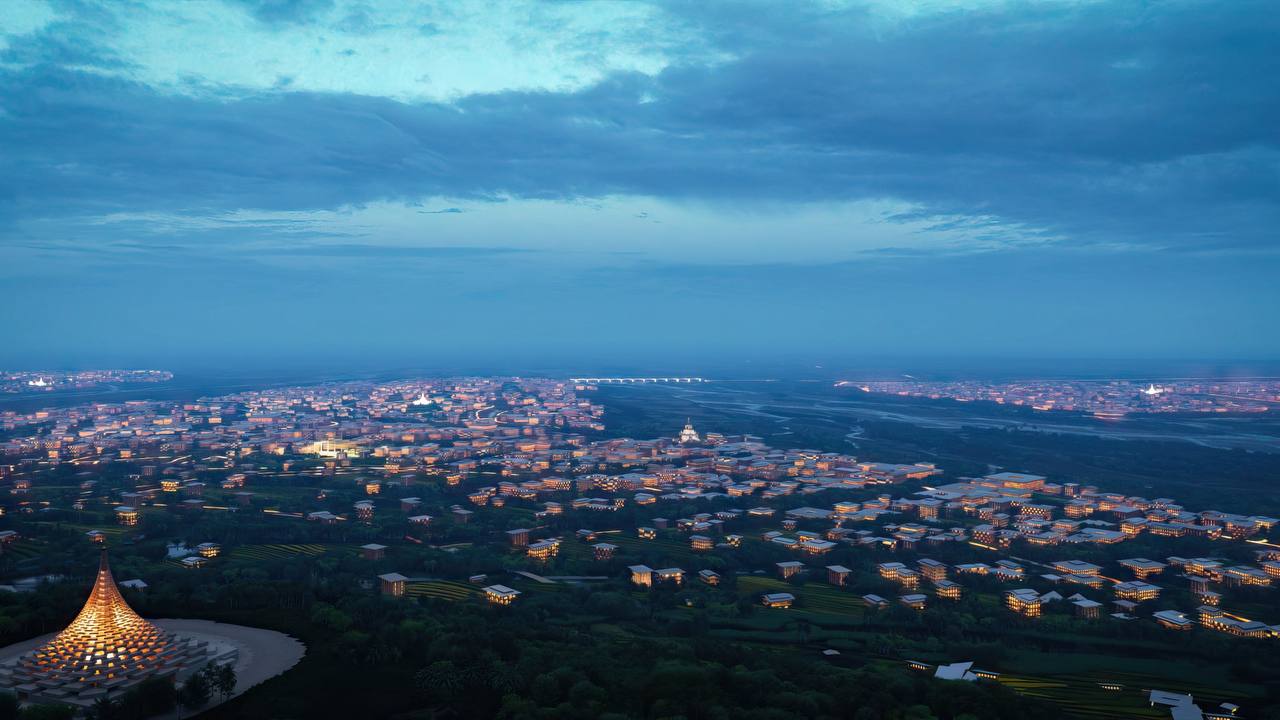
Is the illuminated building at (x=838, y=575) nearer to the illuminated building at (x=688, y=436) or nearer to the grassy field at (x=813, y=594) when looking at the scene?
the grassy field at (x=813, y=594)

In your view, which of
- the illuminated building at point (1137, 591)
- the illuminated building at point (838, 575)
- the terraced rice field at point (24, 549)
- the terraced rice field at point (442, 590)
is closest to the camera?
the terraced rice field at point (442, 590)

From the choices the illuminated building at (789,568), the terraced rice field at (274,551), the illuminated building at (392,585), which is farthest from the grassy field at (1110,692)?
the terraced rice field at (274,551)

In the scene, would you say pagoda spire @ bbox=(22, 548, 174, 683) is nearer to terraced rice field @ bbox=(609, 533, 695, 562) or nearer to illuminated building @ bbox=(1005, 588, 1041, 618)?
terraced rice field @ bbox=(609, 533, 695, 562)

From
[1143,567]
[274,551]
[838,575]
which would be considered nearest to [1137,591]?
[1143,567]

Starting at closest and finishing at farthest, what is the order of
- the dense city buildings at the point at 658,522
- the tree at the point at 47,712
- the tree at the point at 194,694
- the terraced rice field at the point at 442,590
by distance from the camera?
the tree at the point at 47,712
the tree at the point at 194,694
the terraced rice field at the point at 442,590
the dense city buildings at the point at 658,522

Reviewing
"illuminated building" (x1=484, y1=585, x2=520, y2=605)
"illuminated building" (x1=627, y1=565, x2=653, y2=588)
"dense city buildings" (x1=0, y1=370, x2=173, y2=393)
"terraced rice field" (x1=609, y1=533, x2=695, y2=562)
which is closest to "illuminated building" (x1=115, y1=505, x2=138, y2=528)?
"illuminated building" (x1=484, y1=585, x2=520, y2=605)

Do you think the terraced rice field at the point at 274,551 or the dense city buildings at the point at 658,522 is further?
the terraced rice field at the point at 274,551

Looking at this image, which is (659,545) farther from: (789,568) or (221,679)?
(221,679)

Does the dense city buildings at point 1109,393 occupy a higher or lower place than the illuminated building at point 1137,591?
higher
